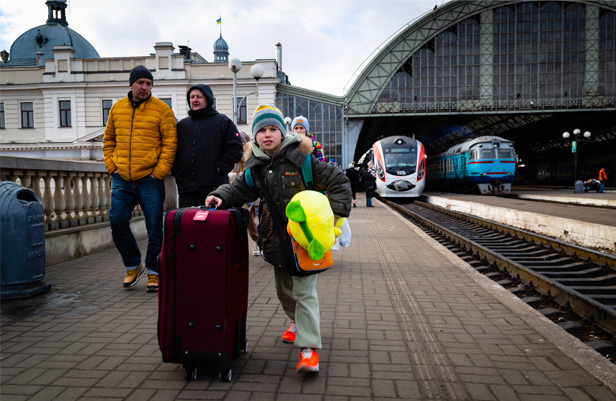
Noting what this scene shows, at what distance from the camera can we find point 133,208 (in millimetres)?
5102

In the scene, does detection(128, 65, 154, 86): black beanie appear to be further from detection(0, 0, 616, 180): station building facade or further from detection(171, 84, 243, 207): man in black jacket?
detection(0, 0, 616, 180): station building facade

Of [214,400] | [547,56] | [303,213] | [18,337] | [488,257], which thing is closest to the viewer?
[214,400]

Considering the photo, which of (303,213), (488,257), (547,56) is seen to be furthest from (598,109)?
(303,213)

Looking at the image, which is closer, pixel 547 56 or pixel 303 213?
pixel 303 213

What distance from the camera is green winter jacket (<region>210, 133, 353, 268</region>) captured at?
323cm

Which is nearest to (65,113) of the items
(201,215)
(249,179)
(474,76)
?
(474,76)

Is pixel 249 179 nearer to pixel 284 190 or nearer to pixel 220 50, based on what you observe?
pixel 284 190

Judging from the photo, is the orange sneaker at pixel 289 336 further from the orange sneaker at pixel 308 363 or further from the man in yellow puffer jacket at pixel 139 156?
the man in yellow puffer jacket at pixel 139 156

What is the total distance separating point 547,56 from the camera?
139ft

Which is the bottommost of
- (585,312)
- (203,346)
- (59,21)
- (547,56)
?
(585,312)

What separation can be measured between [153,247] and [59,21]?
5909 cm

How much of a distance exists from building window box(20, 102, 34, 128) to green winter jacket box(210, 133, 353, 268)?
138 feet

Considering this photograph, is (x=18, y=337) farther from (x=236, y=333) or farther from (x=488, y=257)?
(x=488, y=257)

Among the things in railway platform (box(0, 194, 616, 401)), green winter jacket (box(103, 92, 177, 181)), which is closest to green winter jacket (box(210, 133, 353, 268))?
railway platform (box(0, 194, 616, 401))
